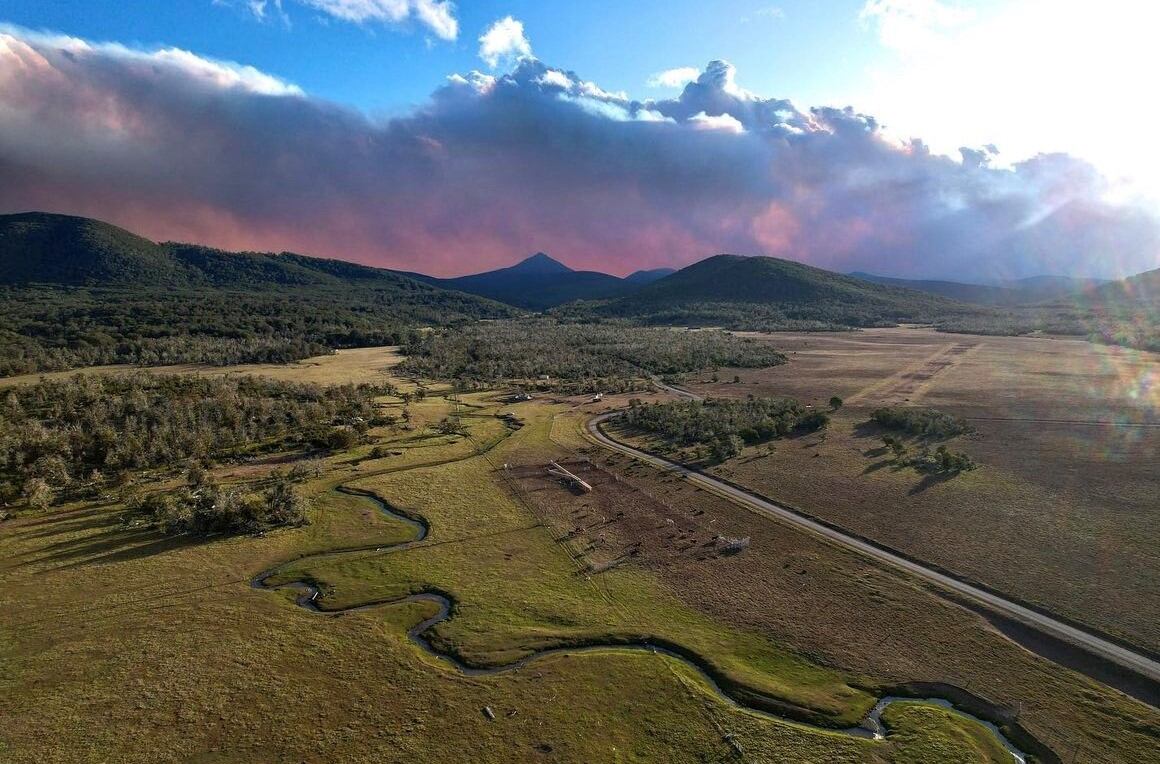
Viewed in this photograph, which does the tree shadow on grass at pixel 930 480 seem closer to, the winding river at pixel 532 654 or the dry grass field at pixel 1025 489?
the dry grass field at pixel 1025 489

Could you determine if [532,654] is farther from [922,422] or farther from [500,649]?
[922,422]

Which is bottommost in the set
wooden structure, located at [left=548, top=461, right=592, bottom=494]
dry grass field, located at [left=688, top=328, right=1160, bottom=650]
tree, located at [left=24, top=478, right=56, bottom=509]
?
tree, located at [left=24, top=478, right=56, bottom=509]

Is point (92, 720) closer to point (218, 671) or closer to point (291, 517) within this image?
point (218, 671)

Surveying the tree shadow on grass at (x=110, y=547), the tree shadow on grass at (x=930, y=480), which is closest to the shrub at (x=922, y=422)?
the tree shadow on grass at (x=930, y=480)

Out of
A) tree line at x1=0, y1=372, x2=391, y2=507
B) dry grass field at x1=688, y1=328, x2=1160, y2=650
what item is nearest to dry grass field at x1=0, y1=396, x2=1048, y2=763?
tree line at x1=0, y1=372, x2=391, y2=507

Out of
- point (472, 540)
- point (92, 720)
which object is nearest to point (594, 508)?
point (472, 540)

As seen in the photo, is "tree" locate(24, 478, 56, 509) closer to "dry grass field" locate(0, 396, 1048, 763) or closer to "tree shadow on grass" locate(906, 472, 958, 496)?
"dry grass field" locate(0, 396, 1048, 763)
